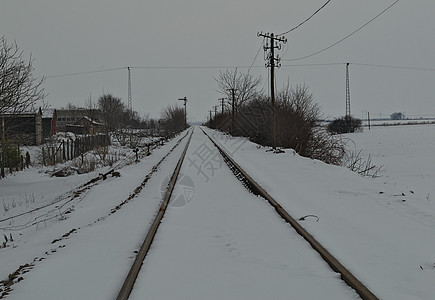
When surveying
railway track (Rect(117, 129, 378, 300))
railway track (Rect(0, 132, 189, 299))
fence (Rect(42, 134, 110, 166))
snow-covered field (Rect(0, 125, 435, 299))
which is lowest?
railway track (Rect(0, 132, 189, 299))

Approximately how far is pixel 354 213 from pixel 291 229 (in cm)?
183

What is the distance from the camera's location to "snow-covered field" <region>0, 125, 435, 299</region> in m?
3.82

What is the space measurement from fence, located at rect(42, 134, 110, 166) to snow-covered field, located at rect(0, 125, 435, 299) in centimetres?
1265

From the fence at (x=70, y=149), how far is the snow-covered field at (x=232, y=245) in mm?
12655

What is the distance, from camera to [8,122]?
51.3 feet

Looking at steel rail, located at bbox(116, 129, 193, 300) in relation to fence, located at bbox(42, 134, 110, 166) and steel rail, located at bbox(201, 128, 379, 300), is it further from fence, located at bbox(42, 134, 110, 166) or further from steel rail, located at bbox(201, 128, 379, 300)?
fence, located at bbox(42, 134, 110, 166)

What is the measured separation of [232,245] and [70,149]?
23236 mm

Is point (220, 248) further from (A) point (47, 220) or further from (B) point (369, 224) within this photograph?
(A) point (47, 220)

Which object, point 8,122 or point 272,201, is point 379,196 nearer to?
point 272,201

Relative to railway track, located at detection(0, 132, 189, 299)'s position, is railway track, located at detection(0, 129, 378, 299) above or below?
above

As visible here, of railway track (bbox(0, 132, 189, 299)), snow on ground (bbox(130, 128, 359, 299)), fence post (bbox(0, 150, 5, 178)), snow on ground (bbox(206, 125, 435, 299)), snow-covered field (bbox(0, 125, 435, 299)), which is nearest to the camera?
snow on ground (bbox(130, 128, 359, 299))

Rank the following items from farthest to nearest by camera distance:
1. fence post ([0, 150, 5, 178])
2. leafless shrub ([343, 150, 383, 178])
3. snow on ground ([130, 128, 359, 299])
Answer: fence post ([0, 150, 5, 178]), leafless shrub ([343, 150, 383, 178]), snow on ground ([130, 128, 359, 299])

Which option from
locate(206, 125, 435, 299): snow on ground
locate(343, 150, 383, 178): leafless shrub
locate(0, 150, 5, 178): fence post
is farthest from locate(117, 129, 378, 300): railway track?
locate(0, 150, 5, 178): fence post

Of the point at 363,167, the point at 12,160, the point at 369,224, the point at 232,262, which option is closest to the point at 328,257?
the point at 232,262
